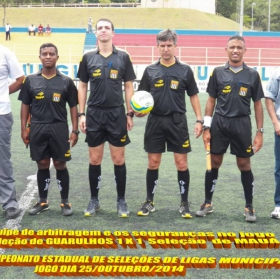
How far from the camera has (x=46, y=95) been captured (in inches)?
219

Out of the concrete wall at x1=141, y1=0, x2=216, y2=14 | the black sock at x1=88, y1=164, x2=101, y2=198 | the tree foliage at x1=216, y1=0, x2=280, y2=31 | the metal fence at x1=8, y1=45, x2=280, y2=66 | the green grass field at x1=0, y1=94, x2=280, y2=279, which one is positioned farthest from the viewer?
the tree foliage at x1=216, y1=0, x2=280, y2=31

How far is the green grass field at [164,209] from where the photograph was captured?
15.2 ft

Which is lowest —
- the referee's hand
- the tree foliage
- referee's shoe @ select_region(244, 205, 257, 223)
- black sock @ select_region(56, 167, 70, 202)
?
referee's shoe @ select_region(244, 205, 257, 223)

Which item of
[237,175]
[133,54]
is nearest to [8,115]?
[237,175]

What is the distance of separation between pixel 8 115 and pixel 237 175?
144 inches

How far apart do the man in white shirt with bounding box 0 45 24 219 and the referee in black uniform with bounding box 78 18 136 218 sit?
0.71m

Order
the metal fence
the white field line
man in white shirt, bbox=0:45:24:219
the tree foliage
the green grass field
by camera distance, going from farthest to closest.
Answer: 1. the tree foliage
2. the metal fence
3. man in white shirt, bbox=0:45:24:219
4. the white field line
5. the green grass field

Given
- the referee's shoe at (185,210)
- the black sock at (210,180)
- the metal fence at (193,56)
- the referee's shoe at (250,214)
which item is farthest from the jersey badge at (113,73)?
the metal fence at (193,56)

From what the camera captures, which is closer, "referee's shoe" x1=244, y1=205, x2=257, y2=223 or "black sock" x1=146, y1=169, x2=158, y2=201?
"referee's shoe" x1=244, y1=205, x2=257, y2=223

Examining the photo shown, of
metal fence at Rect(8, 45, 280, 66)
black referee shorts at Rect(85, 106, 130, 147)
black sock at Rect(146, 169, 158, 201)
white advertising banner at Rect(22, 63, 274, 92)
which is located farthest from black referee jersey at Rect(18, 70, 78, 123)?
metal fence at Rect(8, 45, 280, 66)

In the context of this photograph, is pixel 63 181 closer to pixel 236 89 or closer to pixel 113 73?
pixel 113 73

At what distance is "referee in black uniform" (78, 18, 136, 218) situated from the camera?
18.1 feet

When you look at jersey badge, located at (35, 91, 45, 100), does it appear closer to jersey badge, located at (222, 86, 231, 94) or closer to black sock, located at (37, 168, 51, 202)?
black sock, located at (37, 168, 51, 202)

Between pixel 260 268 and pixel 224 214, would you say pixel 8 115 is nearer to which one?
pixel 224 214
